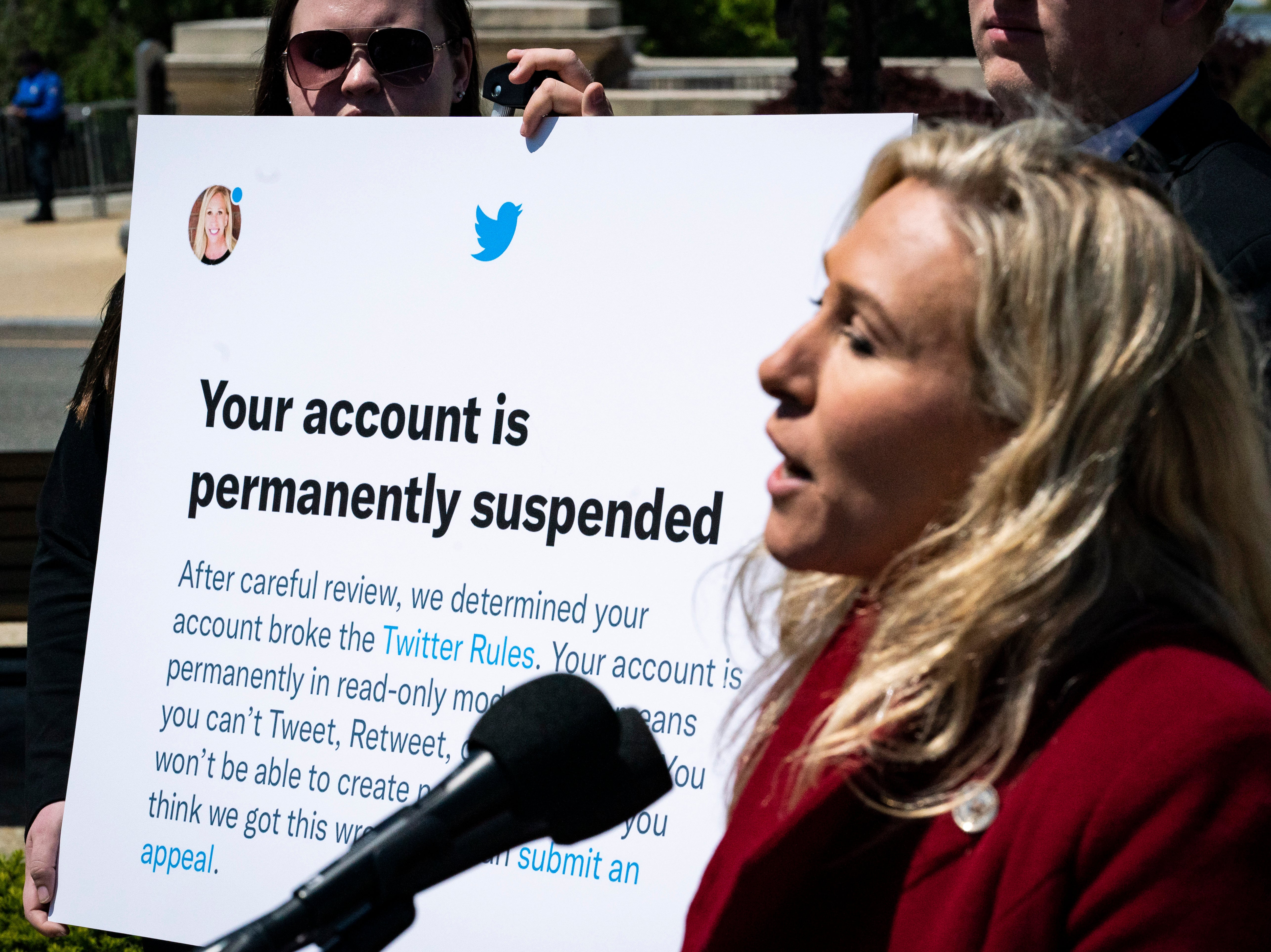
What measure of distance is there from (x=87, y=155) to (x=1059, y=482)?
21.1 metres

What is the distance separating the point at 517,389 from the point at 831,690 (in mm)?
821

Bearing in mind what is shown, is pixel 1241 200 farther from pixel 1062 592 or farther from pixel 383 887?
pixel 383 887

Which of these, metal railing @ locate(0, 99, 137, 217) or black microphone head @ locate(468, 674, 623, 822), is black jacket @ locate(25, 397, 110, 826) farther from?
metal railing @ locate(0, 99, 137, 217)

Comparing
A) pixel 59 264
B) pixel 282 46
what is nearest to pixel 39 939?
pixel 282 46

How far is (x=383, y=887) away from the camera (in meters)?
1.18

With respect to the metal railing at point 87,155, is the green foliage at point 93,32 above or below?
above

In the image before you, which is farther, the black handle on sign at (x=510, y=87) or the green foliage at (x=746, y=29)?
the green foliage at (x=746, y=29)

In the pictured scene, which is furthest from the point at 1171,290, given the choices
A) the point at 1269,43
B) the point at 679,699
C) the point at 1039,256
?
the point at 1269,43

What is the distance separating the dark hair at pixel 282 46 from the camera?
260cm

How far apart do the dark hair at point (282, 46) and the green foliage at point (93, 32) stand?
70.6 feet

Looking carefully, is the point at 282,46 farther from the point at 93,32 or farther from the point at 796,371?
the point at 93,32

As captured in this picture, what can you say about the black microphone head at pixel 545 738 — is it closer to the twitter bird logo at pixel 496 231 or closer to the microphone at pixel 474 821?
the microphone at pixel 474 821

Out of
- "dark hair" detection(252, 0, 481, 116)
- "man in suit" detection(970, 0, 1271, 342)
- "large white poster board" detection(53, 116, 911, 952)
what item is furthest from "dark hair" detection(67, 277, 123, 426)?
"man in suit" detection(970, 0, 1271, 342)

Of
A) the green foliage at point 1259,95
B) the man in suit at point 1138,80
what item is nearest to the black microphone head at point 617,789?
the man in suit at point 1138,80
